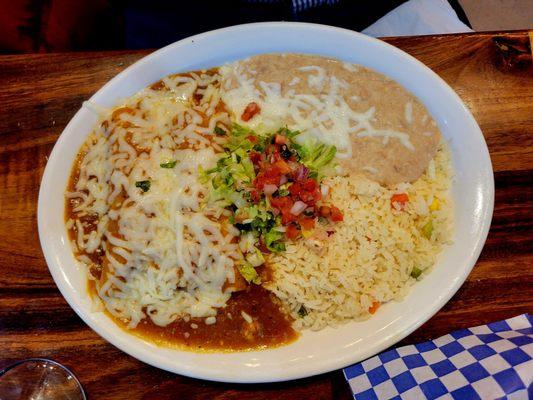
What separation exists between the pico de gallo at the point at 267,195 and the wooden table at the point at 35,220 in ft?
2.20

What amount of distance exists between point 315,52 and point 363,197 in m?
0.83

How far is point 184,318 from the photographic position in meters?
2.29

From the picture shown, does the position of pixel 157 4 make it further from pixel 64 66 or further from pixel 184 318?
pixel 184 318

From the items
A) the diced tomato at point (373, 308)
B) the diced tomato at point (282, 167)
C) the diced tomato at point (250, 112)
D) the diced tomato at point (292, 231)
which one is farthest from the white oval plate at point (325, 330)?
the diced tomato at point (282, 167)

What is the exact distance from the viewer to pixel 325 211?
89.9 inches

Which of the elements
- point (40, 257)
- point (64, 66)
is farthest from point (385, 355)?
point (64, 66)

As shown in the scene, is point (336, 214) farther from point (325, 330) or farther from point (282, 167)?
point (325, 330)

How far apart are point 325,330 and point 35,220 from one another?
5.19ft

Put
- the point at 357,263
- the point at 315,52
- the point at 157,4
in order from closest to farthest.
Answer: the point at 357,263 < the point at 315,52 < the point at 157,4

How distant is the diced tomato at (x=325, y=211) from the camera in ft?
7.48

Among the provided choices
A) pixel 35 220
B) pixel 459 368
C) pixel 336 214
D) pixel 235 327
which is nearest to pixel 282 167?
pixel 336 214

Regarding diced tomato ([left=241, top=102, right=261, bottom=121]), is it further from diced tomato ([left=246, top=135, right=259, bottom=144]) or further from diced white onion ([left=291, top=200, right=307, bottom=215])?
diced white onion ([left=291, top=200, right=307, bottom=215])

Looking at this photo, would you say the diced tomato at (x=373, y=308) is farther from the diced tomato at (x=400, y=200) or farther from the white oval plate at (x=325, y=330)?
the diced tomato at (x=400, y=200)

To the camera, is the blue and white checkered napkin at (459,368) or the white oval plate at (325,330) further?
the white oval plate at (325,330)
